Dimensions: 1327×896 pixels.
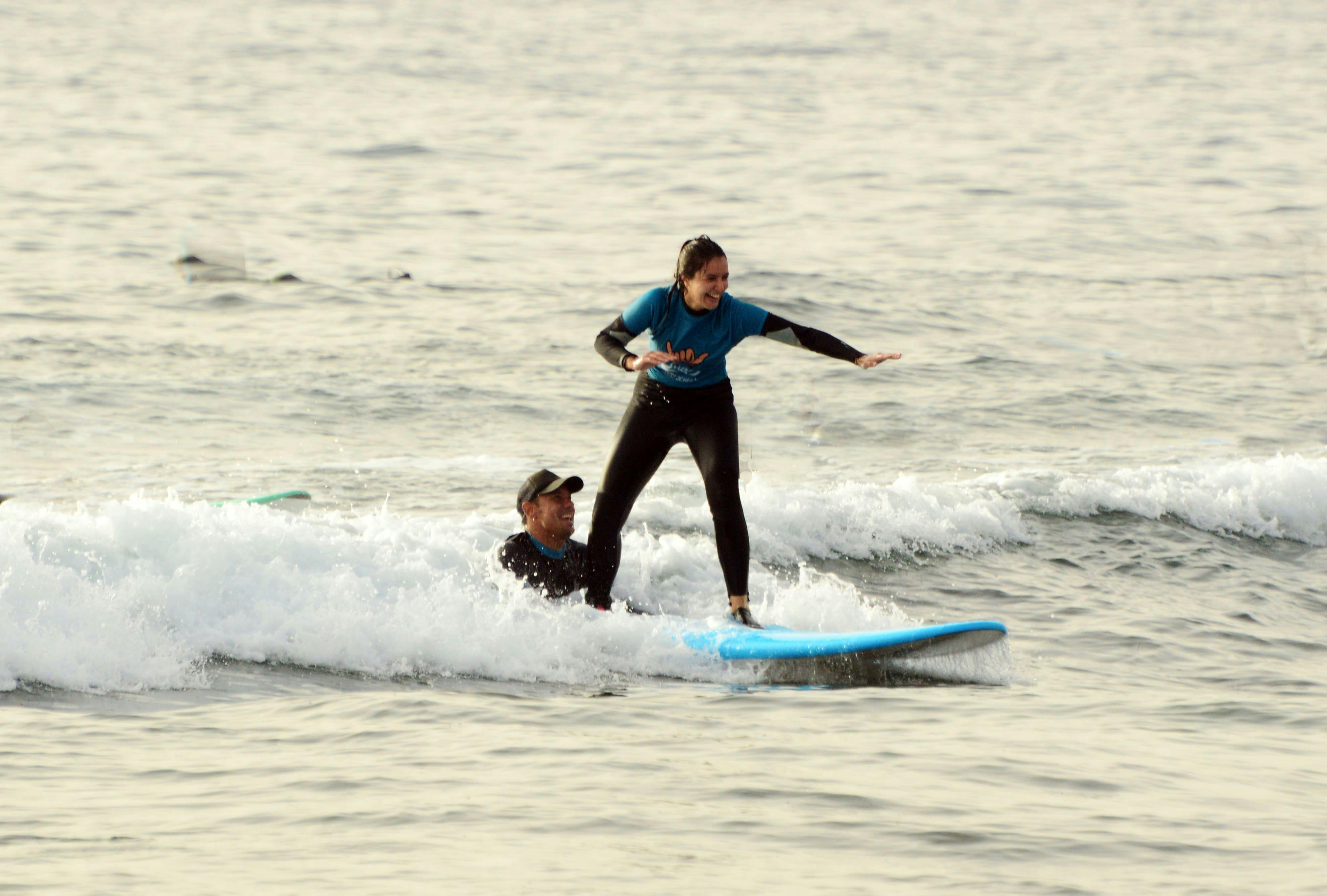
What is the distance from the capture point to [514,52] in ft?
160

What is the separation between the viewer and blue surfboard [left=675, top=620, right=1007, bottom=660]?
264 inches

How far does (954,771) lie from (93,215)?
72.9 ft

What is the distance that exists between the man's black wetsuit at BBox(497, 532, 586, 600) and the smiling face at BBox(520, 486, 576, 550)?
49mm

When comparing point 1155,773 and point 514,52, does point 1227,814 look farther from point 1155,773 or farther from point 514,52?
point 514,52

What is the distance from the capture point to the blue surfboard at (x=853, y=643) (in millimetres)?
6715

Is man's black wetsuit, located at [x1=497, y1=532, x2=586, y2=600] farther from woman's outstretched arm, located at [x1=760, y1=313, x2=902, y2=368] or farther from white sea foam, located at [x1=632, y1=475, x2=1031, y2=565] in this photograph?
white sea foam, located at [x1=632, y1=475, x2=1031, y2=565]

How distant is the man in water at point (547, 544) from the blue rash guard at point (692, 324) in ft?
2.58

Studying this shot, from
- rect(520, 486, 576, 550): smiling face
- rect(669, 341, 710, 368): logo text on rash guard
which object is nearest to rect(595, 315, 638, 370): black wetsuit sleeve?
rect(669, 341, 710, 368): logo text on rash guard

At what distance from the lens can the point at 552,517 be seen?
7141 mm

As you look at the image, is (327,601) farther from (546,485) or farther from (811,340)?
(811,340)

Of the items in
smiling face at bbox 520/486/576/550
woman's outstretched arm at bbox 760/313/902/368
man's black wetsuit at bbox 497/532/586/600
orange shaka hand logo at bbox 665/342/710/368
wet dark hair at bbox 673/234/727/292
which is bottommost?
man's black wetsuit at bbox 497/532/586/600

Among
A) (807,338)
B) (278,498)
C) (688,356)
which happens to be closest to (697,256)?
(688,356)

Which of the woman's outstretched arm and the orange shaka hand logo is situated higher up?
the woman's outstretched arm

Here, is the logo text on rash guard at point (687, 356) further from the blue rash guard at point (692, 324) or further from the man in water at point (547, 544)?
the man in water at point (547, 544)
